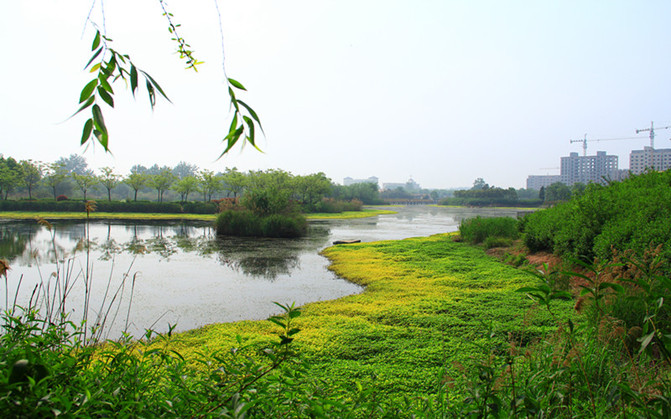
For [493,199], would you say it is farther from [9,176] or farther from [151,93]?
[151,93]

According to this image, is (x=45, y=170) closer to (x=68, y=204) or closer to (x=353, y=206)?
(x=68, y=204)

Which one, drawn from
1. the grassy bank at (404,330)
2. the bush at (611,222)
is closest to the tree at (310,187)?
the bush at (611,222)

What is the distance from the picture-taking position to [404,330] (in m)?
4.95

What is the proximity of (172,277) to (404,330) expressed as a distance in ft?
19.8

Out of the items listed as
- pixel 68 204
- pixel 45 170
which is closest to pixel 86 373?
pixel 68 204

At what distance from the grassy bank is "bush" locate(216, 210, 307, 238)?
8265 mm

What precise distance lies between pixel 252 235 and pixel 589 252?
1301 centimetres

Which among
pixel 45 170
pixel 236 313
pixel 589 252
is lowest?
pixel 236 313

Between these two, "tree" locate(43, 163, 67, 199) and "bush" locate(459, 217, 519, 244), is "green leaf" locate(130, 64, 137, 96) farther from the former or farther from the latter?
"tree" locate(43, 163, 67, 199)

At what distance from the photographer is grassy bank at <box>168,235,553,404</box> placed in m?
3.46

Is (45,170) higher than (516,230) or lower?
higher

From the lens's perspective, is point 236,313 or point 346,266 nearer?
point 236,313

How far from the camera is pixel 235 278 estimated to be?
29.2ft

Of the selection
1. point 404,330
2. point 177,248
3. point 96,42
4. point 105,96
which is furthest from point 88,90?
point 177,248
